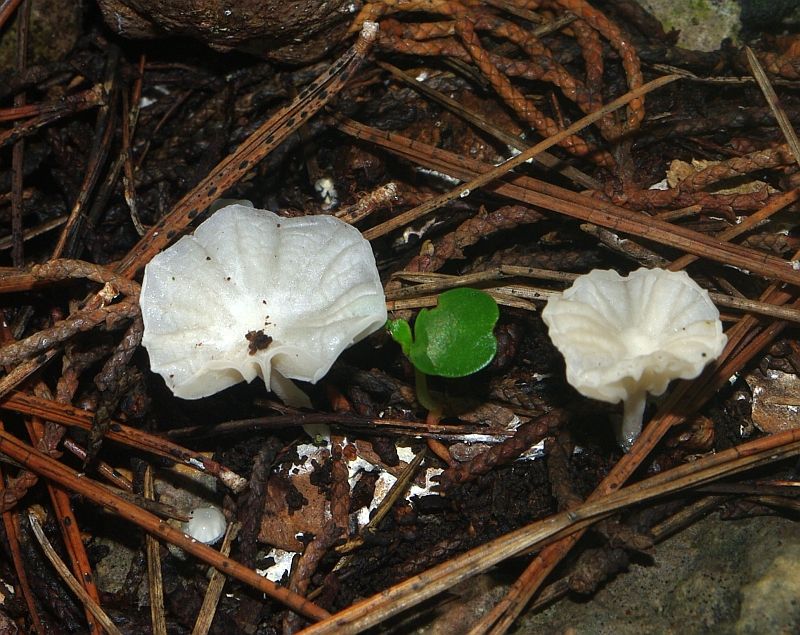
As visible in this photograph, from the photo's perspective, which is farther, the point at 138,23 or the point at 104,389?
the point at 138,23

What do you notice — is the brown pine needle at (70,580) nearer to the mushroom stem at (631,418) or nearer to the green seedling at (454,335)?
the green seedling at (454,335)

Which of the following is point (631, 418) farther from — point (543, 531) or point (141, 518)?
point (141, 518)

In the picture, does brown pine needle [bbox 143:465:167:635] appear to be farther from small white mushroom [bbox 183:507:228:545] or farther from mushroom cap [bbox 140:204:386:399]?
mushroom cap [bbox 140:204:386:399]

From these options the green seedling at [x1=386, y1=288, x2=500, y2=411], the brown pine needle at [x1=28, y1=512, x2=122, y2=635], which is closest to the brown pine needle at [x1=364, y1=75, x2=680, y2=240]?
the green seedling at [x1=386, y1=288, x2=500, y2=411]

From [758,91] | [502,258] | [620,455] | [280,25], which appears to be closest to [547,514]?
[620,455]

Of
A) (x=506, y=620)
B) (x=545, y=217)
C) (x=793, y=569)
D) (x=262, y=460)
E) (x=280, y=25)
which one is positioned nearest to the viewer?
(x=793, y=569)

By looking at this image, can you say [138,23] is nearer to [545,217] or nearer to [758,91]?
[545,217]

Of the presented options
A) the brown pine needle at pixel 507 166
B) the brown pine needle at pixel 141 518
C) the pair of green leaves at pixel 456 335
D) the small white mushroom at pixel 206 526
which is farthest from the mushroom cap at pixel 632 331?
the small white mushroom at pixel 206 526

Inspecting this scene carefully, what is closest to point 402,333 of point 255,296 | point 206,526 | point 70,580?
point 255,296
